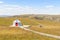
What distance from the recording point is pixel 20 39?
1442 inches

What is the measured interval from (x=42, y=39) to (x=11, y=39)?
745 centimetres

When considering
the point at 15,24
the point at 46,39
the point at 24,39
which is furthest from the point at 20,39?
the point at 15,24

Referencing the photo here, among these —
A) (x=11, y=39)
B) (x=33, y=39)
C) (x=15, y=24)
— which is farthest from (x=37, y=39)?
(x=15, y=24)

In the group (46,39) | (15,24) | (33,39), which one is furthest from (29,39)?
(15,24)

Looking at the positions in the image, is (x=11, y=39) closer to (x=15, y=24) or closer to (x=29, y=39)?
(x=29, y=39)

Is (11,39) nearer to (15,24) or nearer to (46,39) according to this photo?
(46,39)

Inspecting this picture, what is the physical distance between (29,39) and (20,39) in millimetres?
2134

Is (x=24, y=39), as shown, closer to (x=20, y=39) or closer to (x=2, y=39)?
(x=20, y=39)

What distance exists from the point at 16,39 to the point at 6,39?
98.3 inches

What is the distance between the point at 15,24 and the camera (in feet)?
250

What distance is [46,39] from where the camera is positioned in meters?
35.7

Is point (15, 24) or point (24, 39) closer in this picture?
point (24, 39)

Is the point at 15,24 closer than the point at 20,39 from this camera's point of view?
No

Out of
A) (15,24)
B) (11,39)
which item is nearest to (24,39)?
(11,39)
